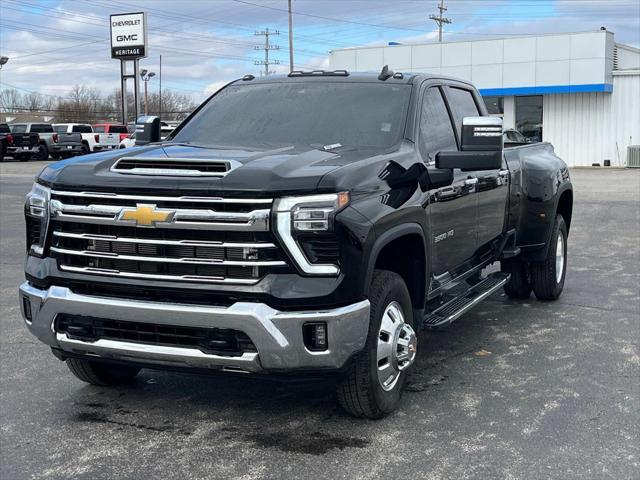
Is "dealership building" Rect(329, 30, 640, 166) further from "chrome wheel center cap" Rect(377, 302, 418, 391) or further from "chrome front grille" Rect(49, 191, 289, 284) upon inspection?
"chrome front grille" Rect(49, 191, 289, 284)

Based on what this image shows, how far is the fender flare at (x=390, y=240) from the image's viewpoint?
4062mm

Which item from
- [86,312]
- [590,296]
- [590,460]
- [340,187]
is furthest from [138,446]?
[590,296]

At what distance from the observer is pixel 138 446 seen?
13.8ft

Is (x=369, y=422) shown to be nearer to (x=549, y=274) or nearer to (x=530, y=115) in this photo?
(x=549, y=274)

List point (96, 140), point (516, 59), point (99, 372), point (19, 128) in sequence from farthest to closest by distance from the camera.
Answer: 1. point (19, 128)
2. point (96, 140)
3. point (516, 59)
4. point (99, 372)

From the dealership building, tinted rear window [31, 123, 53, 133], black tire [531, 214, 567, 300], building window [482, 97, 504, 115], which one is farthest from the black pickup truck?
tinted rear window [31, 123, 53, 133]

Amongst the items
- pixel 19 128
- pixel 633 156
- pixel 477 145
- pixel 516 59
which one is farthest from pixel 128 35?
pixel 477 145

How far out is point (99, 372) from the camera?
506 cm

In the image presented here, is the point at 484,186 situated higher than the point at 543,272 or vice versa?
the point at 484,186

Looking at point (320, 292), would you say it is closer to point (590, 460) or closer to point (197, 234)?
point (197, 234)

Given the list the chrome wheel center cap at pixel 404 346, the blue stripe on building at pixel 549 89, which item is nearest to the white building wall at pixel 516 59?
the blue stripe on building at pixel 549 89

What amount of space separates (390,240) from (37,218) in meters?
1.98

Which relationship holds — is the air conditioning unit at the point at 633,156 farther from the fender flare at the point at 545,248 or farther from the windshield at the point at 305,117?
the windshield at the point at 305,117

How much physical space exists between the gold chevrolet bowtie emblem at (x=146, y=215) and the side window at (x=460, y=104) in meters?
2.69
